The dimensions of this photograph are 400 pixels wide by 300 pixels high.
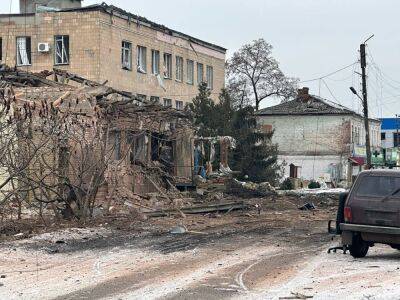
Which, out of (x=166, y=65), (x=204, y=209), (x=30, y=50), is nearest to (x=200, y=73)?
(x=166, y=65)

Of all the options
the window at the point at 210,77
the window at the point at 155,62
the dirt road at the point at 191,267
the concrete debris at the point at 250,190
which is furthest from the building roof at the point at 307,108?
the dirt road at the point at 191,267

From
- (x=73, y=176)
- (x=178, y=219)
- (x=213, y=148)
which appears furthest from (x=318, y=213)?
(x=213, y=148)

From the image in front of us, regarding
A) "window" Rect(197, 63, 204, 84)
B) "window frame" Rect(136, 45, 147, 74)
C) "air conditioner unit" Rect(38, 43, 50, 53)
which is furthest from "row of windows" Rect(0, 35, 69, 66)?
"window" Rect(197, 63, 204, 84)

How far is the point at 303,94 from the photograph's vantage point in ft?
229

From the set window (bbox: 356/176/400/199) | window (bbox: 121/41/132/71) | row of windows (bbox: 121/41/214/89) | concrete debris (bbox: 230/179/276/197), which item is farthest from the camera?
row of windows (bbox: 121/41/214/89)

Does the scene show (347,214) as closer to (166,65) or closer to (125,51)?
(125,51)

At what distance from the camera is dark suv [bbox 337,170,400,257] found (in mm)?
12922

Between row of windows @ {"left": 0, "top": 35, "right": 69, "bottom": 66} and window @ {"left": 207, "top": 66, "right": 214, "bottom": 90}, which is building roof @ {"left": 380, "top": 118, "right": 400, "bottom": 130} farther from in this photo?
row of windows @ {"left": 0, "top": 35, "right": 69, "bottom": 66}

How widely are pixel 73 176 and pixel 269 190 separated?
17.3 meters

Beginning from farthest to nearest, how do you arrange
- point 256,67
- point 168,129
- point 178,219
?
point 256,67 → point 168,129 → point 178,219

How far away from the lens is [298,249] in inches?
582

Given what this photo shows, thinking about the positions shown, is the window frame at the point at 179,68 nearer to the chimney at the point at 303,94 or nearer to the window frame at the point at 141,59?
the window frame at the point at 141,59

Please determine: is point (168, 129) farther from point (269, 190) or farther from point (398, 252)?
point (398, 252)

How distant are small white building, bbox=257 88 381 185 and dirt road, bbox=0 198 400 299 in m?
48.9
